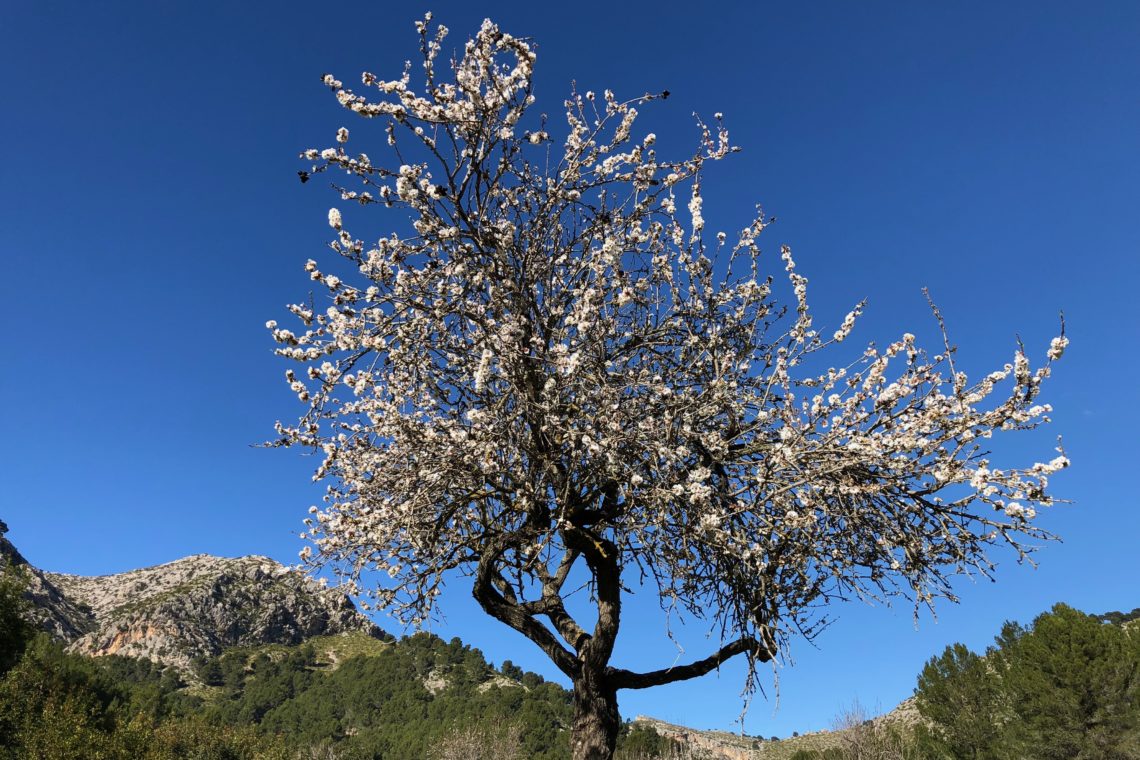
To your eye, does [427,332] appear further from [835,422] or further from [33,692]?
[33,692]

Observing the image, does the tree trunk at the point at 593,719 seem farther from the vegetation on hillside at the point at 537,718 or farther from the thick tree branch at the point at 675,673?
the vegetation on hillside at the point at 537,718

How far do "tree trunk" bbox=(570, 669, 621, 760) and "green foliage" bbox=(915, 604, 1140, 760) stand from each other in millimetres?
39305

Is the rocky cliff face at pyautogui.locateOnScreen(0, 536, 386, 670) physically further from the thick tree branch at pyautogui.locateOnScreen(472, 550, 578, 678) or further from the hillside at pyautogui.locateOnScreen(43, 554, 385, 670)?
the thick tree branch at pyautogui.locateOnScreen(472, 550, 578, 678)

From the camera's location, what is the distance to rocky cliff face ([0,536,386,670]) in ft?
397

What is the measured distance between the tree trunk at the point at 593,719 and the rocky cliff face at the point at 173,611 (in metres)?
122

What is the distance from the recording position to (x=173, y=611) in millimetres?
128625

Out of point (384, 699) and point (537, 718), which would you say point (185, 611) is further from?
point (537, 718)

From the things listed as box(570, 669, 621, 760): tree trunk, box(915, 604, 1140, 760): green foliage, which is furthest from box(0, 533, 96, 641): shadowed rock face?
box(570, 669, 621, 760): tree trunk

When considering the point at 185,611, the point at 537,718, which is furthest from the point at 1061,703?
the point at 185,611

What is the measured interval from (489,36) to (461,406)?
147 inches

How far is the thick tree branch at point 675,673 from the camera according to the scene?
25.6ft

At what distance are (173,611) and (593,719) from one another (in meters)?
148

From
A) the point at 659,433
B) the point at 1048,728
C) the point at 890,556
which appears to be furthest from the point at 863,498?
the point at 1048,728

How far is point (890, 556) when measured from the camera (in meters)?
6.89
